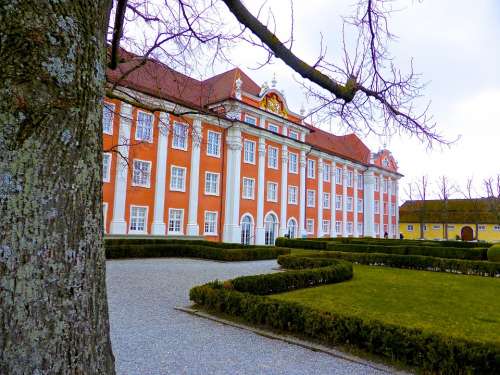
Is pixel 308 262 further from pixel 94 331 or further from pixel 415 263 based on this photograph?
pixel 94 331

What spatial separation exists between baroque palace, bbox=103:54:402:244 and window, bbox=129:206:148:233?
0.06 metres

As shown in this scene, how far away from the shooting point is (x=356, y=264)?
643 inches

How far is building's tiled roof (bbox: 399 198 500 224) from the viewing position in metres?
48.5

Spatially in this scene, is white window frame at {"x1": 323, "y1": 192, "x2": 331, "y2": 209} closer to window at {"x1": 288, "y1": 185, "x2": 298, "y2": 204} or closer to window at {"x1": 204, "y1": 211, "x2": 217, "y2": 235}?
window at {"x1": 288, "y1": 185, "x2": 298, "y2": 204}

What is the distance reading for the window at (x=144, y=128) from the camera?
73.0 ft

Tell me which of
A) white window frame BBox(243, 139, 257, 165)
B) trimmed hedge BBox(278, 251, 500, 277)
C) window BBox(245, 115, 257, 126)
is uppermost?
window BBox(245, 115, 257, 126)

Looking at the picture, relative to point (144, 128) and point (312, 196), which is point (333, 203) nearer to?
point (312, 196)

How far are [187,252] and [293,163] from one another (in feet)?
57.6

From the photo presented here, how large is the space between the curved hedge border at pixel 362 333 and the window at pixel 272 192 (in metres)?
22.3

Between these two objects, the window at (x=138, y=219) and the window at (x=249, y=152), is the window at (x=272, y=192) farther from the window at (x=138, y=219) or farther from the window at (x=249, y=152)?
the window at (x=138, y=219)

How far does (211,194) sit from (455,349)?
73.6ft

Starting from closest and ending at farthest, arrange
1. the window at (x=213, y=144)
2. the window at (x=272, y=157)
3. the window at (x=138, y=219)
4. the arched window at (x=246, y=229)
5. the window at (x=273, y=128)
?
1. the window at (x=138, y=219)
2. the window at (x=213, y=144)
3. the arched window at (x=246, y=229)
4. the window at (x=272, y=157)
5. the window at (x=273, y=128)

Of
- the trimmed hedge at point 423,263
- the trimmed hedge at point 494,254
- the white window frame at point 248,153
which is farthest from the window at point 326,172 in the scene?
the trimmed hedge at point 494,254

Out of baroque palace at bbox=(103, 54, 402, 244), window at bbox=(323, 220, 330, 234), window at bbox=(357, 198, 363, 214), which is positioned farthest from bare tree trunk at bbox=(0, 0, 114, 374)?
window at bbox=(357, 198, 363, 214)
